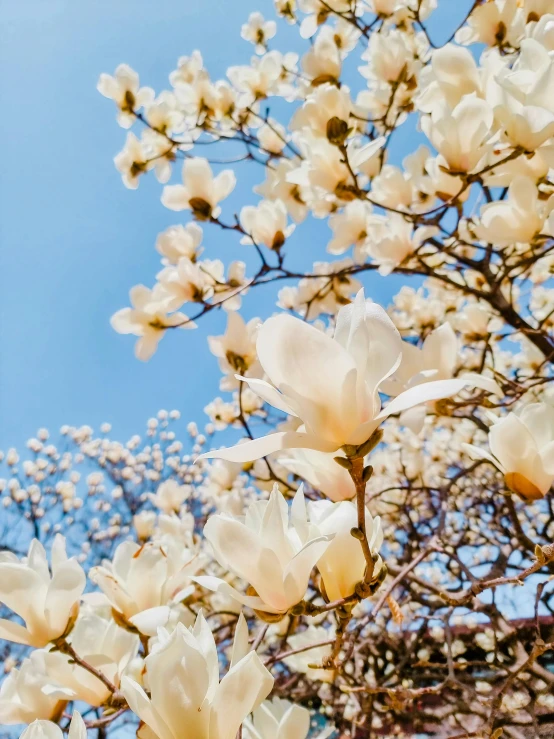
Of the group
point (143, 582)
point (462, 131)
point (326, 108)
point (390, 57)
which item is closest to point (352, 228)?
point (326, 108)

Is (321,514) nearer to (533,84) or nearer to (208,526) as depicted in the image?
(208,526)

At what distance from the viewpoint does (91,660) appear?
27.1 inches

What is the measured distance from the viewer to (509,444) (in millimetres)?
640

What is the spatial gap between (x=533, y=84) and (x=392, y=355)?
61cm

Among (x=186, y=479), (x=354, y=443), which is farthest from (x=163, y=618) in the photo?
(x=186, y=479)

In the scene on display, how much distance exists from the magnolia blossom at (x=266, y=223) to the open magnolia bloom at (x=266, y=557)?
3.23 ft

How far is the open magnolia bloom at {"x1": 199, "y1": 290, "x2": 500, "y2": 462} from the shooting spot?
403 millimetres

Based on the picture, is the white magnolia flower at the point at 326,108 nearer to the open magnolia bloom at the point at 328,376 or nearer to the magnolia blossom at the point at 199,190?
the magnolia blossom at the point at 199,190

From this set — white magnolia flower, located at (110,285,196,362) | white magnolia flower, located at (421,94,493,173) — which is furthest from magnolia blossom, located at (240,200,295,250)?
white magnolia flower, located at (421,94,493,173)

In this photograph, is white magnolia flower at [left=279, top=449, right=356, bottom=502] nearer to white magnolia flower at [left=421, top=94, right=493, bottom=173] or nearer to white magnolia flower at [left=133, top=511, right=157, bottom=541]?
white magnolia flower at [left=421, top=94, right=493, bottom=173]

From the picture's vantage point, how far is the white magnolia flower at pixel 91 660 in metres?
0.66

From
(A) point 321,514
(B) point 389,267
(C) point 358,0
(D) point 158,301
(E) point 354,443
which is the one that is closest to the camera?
(E) point 354,443

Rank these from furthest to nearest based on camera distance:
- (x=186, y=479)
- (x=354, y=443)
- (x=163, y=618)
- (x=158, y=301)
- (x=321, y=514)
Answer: (x=186, y=479) → (x=158, y=301) → (x=163, y=618) → (x=321, y=514) → (x=354, y=443)

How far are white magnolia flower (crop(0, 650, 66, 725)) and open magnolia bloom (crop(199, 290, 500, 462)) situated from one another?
54 centimetres
